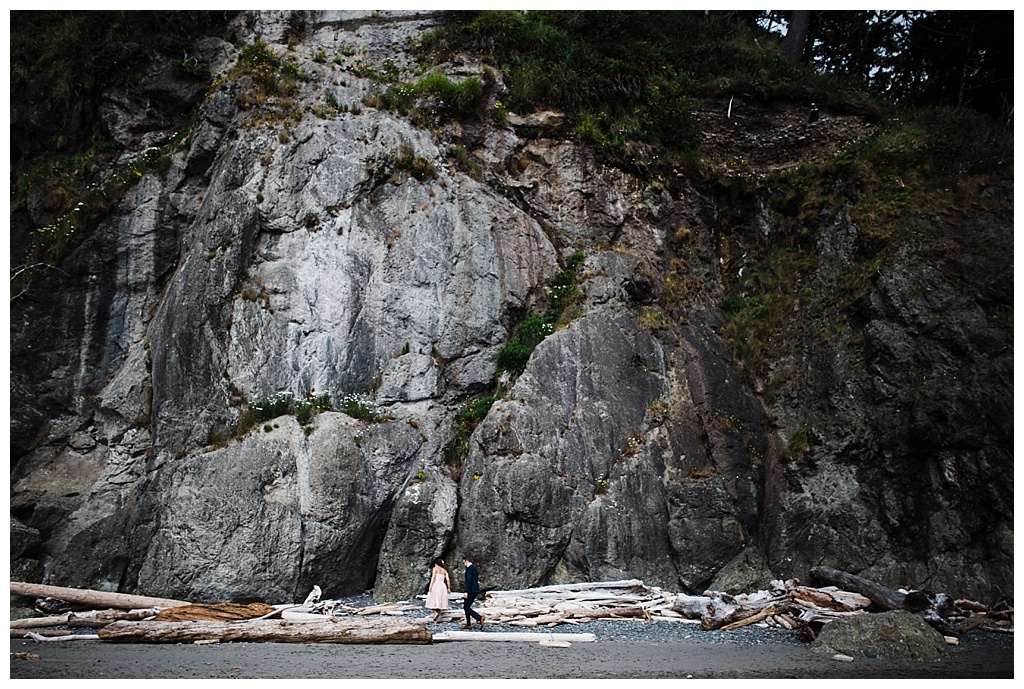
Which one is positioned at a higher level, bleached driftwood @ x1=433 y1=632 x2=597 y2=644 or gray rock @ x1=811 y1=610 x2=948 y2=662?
gray rock @ x1=811 y1=610 x2=948 y2=662

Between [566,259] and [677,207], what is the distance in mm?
4663

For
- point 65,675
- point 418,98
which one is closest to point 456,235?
point 418,98

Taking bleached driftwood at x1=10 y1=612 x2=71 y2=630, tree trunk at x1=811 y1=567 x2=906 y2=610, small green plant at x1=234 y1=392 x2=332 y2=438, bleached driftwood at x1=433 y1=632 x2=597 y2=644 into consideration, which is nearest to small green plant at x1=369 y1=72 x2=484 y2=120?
small green plant at x1=234 y1=392 x2=332 y2=438

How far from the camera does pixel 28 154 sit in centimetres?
2172

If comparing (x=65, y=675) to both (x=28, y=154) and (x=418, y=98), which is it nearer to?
(x=418, y=98)

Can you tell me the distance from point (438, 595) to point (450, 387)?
19.4 ft

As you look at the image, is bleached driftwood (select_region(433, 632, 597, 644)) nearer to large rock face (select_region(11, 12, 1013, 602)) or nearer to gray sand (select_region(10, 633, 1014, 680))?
gray sand (select_region(10, 633, 1014, 680))

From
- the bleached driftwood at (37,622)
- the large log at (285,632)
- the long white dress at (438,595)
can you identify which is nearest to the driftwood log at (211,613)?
the large log at (285,632)

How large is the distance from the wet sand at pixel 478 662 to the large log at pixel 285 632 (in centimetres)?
20

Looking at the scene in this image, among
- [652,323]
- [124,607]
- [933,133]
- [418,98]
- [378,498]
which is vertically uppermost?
[418,98]

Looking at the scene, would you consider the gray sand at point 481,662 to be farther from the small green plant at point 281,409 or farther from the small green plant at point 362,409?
the small green plant at point 362,409

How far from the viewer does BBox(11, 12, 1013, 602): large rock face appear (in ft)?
47.5

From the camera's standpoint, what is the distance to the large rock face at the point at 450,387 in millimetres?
14477

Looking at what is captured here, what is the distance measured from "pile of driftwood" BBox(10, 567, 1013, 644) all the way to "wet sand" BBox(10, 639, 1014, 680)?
1.14ft
